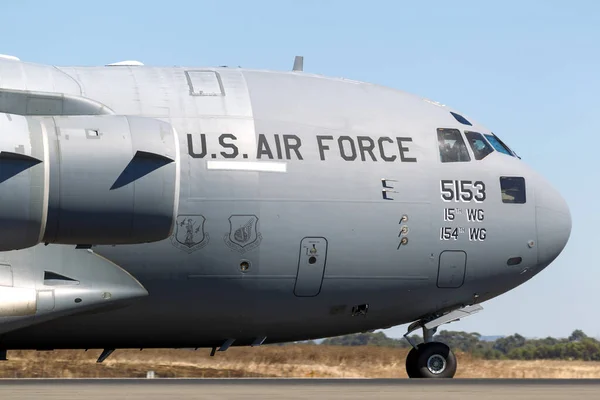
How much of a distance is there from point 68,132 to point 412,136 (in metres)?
10.8

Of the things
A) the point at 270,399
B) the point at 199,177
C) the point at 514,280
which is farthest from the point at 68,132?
the point at 514,280

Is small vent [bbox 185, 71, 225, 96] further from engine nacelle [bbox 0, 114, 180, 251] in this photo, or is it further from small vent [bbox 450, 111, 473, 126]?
engine nacelle [bbox 0, 114, 180, 251]

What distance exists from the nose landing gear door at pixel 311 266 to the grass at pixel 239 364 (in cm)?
1033

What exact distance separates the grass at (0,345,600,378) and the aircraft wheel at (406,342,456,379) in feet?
30.2

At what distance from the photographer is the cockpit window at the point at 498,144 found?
2120cm

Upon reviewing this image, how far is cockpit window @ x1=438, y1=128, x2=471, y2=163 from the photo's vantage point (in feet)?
66.9

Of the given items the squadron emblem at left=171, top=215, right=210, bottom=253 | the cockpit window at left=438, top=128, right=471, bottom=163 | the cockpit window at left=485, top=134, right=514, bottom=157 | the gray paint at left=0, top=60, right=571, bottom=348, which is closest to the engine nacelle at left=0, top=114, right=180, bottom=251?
the gray paint at left=0, top=60, right=571, bottom=348

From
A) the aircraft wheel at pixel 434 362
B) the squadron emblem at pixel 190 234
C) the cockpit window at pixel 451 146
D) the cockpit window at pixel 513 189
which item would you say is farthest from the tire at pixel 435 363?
the squadron emblem at pixel 190 234

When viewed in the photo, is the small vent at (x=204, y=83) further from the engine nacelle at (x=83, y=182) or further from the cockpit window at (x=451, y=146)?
the engine nacelle at (x=83, y=182)

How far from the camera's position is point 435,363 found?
68.0 ft

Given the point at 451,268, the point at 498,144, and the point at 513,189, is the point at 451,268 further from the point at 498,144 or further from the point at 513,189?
the point at 498,144

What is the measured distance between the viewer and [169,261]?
1869cm

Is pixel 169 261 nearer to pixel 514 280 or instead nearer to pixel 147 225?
pixel 514 280

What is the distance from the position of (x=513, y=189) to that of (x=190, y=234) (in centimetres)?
599
